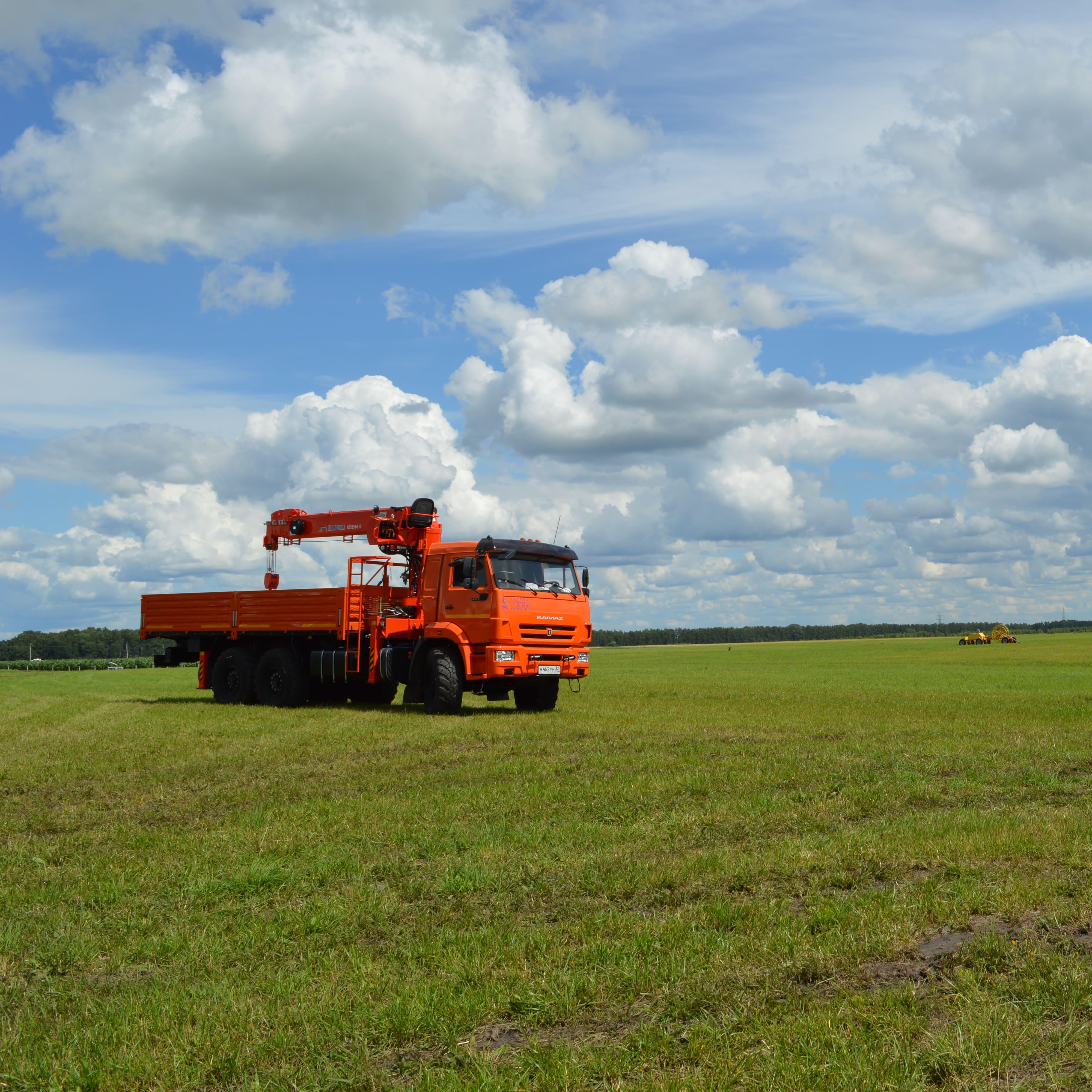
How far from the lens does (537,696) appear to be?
2266 centimetres

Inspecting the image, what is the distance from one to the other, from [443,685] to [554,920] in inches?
579

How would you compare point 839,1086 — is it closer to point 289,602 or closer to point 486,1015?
point 486,1015

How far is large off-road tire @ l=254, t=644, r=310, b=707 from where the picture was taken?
23.4 metres

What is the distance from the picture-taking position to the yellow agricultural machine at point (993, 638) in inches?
4166

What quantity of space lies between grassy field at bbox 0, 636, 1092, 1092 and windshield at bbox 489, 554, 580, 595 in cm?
688

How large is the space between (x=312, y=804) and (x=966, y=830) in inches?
242

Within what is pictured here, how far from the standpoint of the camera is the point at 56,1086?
13.5ft

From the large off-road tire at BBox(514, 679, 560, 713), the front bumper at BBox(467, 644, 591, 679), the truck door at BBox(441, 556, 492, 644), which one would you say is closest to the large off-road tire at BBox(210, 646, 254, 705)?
the truck door at BBox(441, 556, 492, 644)

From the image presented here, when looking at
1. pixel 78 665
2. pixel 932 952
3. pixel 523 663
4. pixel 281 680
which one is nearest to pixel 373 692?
pixel 281 680

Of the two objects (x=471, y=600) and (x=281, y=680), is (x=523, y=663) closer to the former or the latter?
(x=471, y=600)

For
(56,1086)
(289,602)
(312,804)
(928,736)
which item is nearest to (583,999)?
(56,1086)

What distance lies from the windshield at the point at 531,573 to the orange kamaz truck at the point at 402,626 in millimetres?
28

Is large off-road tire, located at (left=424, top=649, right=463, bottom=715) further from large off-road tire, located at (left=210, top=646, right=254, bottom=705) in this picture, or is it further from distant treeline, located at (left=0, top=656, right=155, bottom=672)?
distant treeline, located at (left=0, top=656, right=155, bottom=672)

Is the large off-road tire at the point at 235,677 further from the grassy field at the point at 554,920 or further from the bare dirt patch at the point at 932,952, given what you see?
the bare dirt patch at the point at 932,952
